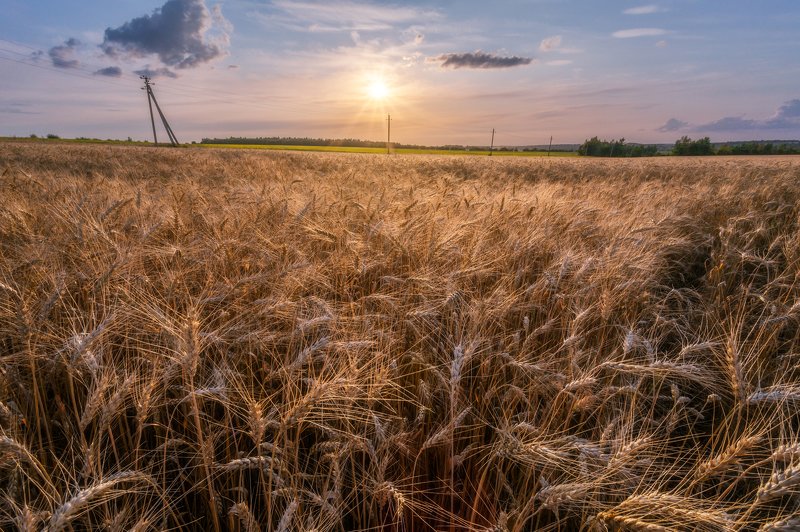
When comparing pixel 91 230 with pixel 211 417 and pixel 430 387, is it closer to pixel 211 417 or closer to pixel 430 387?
pixel 211 417

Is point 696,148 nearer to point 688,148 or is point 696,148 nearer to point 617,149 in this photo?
point 688,148

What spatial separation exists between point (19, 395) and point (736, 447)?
8.30 ft

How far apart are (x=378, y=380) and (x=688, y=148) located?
74.8 meters

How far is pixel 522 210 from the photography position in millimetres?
4199

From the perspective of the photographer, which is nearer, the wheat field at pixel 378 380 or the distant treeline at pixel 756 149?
the wheat field at pixel 378 380

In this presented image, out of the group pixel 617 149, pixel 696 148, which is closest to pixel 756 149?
pixel 696 148

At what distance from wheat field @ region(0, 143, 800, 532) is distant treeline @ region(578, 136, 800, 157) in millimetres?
68168

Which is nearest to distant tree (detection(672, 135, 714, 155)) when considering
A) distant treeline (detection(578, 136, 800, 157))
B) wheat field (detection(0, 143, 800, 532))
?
distant treeline (detection(578, 136, 800, 157))

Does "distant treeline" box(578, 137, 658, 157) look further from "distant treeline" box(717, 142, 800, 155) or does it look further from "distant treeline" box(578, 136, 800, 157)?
"distant treeline" box(717, 142, 800, 155)

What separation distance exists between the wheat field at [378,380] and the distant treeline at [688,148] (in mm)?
68168

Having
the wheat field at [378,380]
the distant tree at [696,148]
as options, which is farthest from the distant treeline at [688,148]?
the wheat field at [378,380]

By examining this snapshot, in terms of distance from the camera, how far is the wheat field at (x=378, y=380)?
45.8 inches

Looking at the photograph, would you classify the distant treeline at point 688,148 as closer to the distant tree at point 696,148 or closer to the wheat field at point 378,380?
the distant tree at point 696,148

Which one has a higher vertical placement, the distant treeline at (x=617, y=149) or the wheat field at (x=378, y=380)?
the distant treeline at (x=617, y=149)
